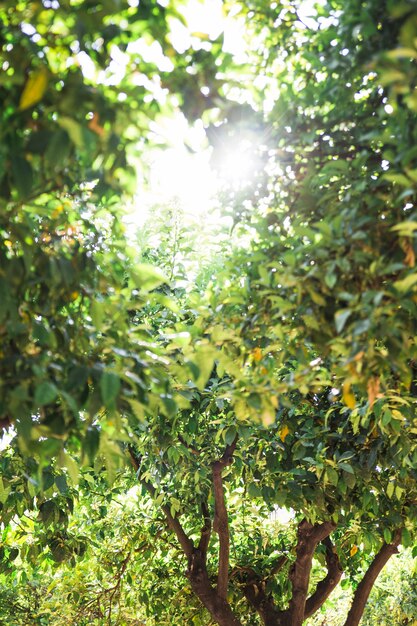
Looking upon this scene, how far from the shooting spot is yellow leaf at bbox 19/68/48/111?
4.96ft

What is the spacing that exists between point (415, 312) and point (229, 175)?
70 cm

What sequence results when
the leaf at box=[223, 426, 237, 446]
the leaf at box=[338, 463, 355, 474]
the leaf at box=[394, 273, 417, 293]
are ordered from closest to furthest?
the leaf at box=[394, 273, 417, 293] < the leaf at box=[338, 463, 355, 474] < the leaf at box=[223, 426, 237, 446]

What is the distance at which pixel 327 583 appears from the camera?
536 centimetres

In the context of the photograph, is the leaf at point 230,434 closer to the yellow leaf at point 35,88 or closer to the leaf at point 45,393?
the leaf at point 45,393

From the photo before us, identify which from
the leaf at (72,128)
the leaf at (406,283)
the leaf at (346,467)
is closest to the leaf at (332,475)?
the leaf at (346,467)

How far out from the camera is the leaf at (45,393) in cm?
170

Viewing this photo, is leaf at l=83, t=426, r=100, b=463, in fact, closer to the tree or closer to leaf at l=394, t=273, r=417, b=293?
the tree

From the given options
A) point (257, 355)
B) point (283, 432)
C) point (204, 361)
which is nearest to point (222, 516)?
point (283, 432)

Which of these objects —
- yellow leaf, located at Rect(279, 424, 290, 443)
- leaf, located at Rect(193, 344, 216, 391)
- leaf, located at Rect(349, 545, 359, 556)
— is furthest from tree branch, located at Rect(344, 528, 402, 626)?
leaf, located at Rect(193, 344, 216, 391)

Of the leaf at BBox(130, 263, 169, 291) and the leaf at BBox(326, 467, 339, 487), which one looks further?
the leaf at BBox(326, 467, 339, 487)

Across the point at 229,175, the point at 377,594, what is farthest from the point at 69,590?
the point at 229,175

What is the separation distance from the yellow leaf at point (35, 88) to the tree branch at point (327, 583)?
4561mm

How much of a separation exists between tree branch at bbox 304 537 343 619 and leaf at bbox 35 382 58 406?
411 cm

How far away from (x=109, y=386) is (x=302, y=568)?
358cm
